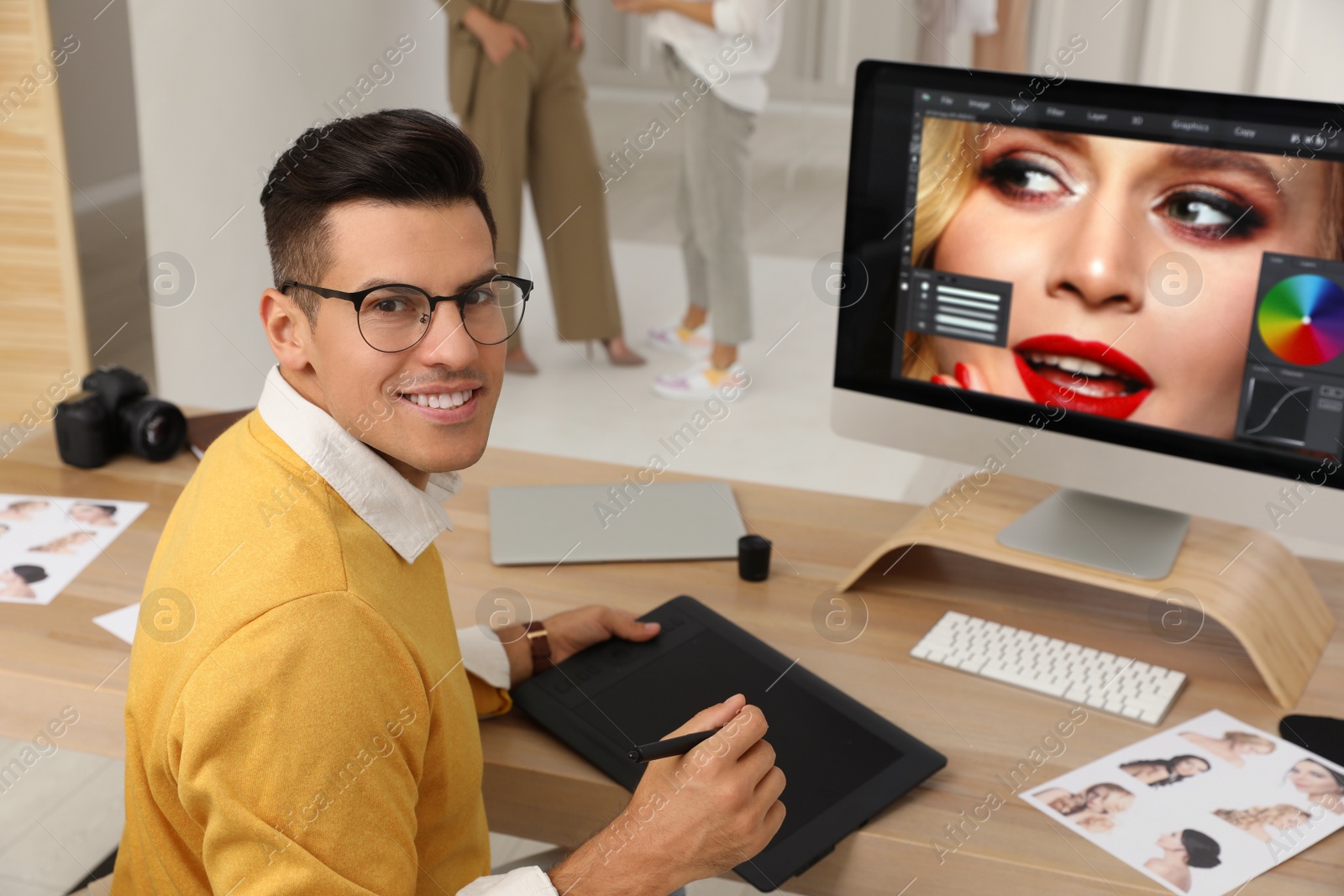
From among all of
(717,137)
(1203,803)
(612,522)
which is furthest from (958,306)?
(717,137)

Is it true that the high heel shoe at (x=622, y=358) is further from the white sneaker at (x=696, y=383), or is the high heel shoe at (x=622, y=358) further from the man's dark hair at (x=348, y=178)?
the man's dark hair at (x=348, y=178)

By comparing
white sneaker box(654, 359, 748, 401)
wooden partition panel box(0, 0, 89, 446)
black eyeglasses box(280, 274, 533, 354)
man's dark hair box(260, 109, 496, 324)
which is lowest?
white sneaker box(654, 359, 748, 401)

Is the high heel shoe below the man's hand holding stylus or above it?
below

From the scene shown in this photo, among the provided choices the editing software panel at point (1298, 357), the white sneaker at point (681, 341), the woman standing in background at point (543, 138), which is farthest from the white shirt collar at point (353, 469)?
the white sneaker at point (681, 341)

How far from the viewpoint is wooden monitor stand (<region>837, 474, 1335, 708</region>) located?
4.52 feet

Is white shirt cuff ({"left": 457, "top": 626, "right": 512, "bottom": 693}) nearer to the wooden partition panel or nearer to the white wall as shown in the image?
the wooden partition panel

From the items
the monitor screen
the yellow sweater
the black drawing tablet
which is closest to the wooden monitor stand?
the monitor screen

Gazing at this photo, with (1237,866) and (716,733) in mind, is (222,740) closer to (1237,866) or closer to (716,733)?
(716,733)

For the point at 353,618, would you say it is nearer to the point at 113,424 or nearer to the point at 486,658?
the point at 486,658

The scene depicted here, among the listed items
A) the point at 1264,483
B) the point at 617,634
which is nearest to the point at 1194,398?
the point at 1264,483

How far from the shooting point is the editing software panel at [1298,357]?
132 cm

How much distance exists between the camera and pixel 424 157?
3.43ft

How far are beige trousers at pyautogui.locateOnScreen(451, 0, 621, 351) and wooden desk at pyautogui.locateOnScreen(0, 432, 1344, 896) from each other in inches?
94.7

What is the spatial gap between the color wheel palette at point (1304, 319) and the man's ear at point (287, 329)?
3.38 ft
